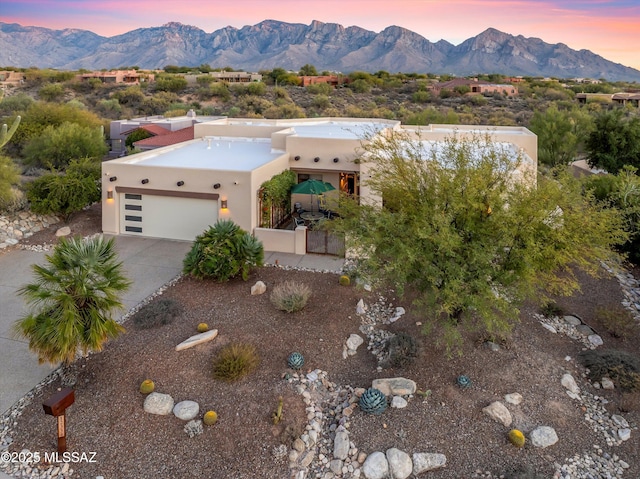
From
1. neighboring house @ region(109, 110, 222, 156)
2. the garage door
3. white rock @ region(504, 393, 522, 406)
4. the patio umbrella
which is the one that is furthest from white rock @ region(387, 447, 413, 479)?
neighboring house @ region(109, 110, 222, 156)

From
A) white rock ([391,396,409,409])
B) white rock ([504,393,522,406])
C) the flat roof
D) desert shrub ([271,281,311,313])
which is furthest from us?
the flat roof

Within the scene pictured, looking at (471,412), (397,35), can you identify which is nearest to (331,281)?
(471,412)

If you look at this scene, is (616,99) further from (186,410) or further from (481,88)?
(186,410)

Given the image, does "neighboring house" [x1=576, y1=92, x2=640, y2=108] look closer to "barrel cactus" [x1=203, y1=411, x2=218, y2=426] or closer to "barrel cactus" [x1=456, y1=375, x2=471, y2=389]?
"barrel cactus" [x1=456, y1=375, x2=471, y2=389]

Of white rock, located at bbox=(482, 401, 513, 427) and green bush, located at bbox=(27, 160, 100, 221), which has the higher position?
green bush, located at bbox=(27, 160, 100, 221)

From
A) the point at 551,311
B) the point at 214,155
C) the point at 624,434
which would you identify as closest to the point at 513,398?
the point at 624,434

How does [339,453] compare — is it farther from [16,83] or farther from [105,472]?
[16,83]
